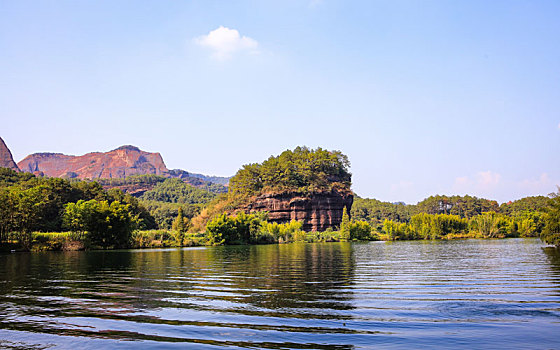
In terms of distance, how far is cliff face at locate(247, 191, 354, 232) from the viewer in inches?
5595

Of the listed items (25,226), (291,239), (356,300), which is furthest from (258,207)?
(356,300)

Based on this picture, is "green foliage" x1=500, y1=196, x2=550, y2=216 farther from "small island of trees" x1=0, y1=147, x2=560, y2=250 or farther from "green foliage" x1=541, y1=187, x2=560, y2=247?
"green foliage" x1=541, y1=187, x2=560, y2=247

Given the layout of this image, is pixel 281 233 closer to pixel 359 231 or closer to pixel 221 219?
pixel 221 219

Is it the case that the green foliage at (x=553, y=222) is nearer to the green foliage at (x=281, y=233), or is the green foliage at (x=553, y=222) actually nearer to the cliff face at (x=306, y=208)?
the green foliage at (x=281, y=233)

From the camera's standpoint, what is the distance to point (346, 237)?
403ft

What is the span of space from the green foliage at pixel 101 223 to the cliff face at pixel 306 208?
7254 centimetres

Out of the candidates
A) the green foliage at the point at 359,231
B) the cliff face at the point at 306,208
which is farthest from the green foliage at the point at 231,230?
the cliff face at the point at 306,208

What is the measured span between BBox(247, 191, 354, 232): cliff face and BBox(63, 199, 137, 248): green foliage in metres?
72.5

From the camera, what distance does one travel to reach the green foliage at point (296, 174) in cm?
15588

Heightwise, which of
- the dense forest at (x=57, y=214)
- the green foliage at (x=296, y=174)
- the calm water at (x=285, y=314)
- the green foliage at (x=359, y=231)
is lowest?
the green foliage at (x=359, y=231)

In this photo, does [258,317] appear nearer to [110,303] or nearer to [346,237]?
[110,303]

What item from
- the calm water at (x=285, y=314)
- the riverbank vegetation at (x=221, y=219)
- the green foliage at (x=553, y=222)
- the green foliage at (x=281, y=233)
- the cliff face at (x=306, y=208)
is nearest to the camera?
the calm water at (x=285, y=314)

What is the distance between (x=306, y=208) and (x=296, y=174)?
23.0 metres

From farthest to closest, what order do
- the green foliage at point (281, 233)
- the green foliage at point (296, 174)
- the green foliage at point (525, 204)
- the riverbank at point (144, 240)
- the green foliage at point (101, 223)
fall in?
the green foliage at point (525, 204)
the green foliage at point (296, 174)
the green foliage at point (281, 233)
the green foliage at point (101, 223)
the riverbank at point (144, 240)
